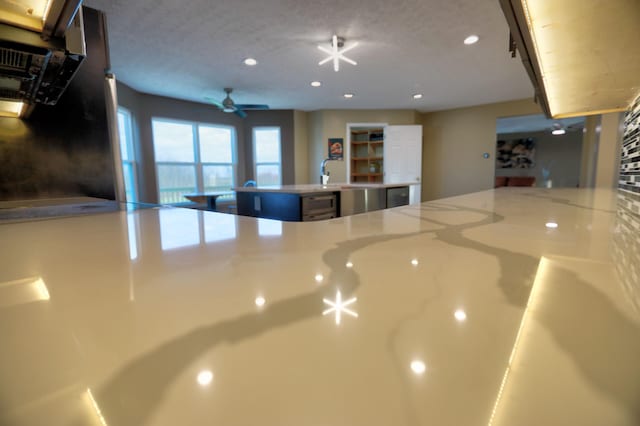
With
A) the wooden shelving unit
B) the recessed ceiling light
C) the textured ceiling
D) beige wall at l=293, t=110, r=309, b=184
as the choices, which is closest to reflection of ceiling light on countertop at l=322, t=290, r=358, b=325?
the textured ceiling

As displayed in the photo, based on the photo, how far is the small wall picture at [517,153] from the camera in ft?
30.9

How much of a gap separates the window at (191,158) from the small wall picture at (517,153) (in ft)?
29.3

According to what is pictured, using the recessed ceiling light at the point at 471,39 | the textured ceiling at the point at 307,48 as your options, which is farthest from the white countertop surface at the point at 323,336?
the recessed ceiling light at the point at 471,39

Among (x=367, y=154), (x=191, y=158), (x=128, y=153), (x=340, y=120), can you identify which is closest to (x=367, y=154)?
(x=367, y=154)

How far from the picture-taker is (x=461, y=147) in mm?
6121

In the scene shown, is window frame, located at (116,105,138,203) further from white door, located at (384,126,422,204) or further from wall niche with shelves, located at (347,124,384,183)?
white door, located at (384,126,422,204)

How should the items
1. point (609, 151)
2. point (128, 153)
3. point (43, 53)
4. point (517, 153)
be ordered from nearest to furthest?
point (43, 53) → point (609, 151) → point (128, 153) → point (517, 153)

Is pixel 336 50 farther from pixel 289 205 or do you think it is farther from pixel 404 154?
pixel 404 154

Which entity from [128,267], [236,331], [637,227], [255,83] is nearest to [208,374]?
[236,331]

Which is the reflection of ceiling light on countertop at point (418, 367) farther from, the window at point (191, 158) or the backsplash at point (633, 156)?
the window at point (191, 158)

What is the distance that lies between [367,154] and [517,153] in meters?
6.12

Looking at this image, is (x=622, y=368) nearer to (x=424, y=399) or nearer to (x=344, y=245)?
(x=424, y=399)

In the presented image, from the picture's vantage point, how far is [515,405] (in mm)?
161

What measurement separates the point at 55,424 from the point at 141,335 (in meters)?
0.08
